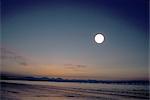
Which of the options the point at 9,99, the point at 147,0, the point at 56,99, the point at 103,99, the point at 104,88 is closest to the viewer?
the point at 147,0

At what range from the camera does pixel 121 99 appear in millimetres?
9164

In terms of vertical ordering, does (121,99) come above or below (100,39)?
below

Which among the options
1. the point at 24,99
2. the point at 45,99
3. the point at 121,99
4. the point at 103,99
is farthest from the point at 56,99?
the point at 121,99

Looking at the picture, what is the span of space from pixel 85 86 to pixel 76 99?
222 inches

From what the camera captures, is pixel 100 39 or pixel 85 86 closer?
pixel 100 39

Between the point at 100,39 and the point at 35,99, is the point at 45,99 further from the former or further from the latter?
the point at 100,39

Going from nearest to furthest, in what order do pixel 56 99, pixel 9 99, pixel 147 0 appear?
pixel 147 0 < pixel 9 99 < pixel 56 99

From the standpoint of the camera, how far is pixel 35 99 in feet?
25.8

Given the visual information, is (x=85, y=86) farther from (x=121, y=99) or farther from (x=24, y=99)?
(x=24, y=99)

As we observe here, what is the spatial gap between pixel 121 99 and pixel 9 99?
3.67m

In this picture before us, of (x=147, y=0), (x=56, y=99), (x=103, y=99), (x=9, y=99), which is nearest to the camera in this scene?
(x=147, y=0)

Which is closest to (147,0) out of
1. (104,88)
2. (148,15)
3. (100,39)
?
(148,15)

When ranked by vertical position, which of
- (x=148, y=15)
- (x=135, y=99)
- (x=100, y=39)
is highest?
(x=148, y=15)

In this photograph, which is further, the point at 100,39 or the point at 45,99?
the point at 45,99
